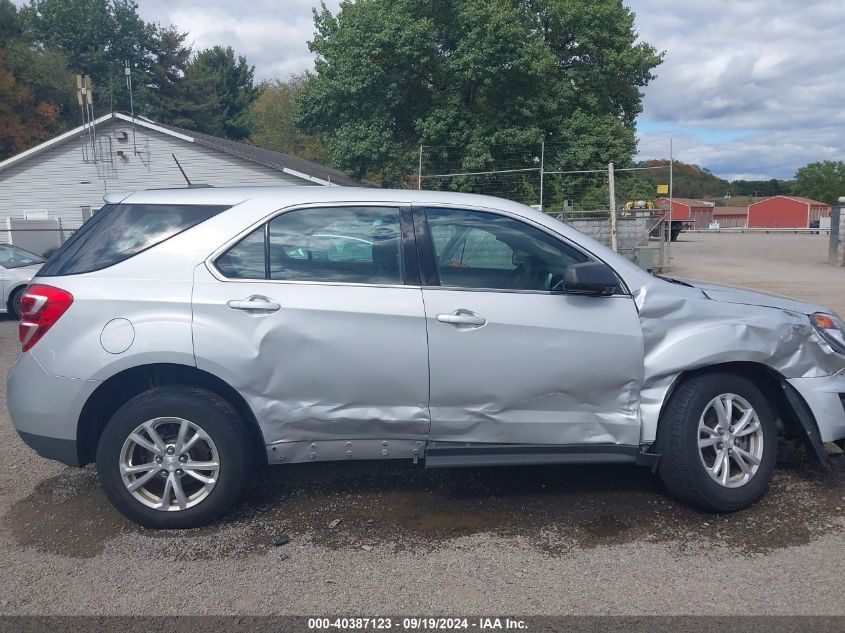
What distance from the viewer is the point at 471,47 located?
2523 cm

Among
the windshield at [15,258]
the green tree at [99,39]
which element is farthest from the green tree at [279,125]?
the windshield at [15,258]

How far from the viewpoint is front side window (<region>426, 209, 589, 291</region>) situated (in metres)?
4.21

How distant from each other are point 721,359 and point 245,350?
2.58 metres

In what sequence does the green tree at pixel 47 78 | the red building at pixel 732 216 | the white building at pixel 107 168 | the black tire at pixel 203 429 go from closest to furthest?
1. the black tire at pixel 203 429
2. the white building at pixel 107 168
3. the green tree at pixel 47 78
4. the red building at pixel 732 216

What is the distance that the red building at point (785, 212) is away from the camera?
9025cm

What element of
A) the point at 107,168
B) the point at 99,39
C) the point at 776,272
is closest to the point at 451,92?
the point at 107,168

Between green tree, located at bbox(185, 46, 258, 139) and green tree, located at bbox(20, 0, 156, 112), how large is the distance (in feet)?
11.4

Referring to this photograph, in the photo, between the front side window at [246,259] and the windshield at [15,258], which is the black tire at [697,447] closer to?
the front side window at [246,259]

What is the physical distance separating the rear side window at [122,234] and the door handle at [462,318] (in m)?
1.38

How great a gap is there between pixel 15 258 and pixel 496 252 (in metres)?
11.7

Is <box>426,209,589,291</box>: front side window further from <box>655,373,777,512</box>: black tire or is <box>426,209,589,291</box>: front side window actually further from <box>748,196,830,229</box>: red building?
<box>748,196,830,229</box>: red building

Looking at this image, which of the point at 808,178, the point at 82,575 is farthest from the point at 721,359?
the point at 808,178

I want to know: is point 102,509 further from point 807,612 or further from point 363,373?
point 807,612

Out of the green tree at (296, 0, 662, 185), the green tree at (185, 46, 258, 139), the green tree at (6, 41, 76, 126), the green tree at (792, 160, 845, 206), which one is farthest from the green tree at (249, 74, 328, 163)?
the green tree at (792, 160, 845, 206)
